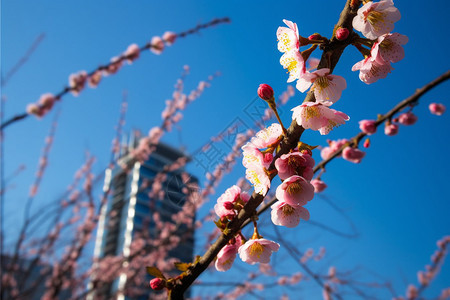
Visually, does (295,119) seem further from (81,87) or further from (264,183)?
(81,87)

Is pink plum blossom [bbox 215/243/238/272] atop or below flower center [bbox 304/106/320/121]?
below

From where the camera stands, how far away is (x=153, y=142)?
497cm

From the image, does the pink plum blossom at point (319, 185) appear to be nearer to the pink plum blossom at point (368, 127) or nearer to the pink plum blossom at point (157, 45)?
the pink plum blossom at point (368, 127)

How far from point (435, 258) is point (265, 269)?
324cm

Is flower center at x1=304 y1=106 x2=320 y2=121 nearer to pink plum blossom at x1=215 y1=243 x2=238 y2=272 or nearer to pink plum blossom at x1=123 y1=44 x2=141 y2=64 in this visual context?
pink plum blossom at x1=215 y1=243 x2=238 y2=272

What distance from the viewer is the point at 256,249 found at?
2.69ft

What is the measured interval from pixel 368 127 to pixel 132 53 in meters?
2.63

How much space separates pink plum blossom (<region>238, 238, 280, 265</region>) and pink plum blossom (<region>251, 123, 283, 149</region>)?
0.24 metres

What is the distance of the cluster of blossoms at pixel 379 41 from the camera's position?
26.9 inches

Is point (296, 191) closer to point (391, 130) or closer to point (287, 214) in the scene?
point (287, 214)

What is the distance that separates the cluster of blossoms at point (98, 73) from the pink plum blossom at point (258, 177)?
91.3 inches

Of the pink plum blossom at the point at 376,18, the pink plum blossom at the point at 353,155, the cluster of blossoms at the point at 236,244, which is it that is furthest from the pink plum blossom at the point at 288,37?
the pink plum blossom at the point at 353,155

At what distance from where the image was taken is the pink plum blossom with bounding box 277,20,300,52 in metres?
0.74

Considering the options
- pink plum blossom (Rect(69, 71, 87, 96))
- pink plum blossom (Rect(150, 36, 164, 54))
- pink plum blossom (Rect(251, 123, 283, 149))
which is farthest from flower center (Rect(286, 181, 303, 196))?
pink plum blossom (Rect(150, 36, 164, 54))
